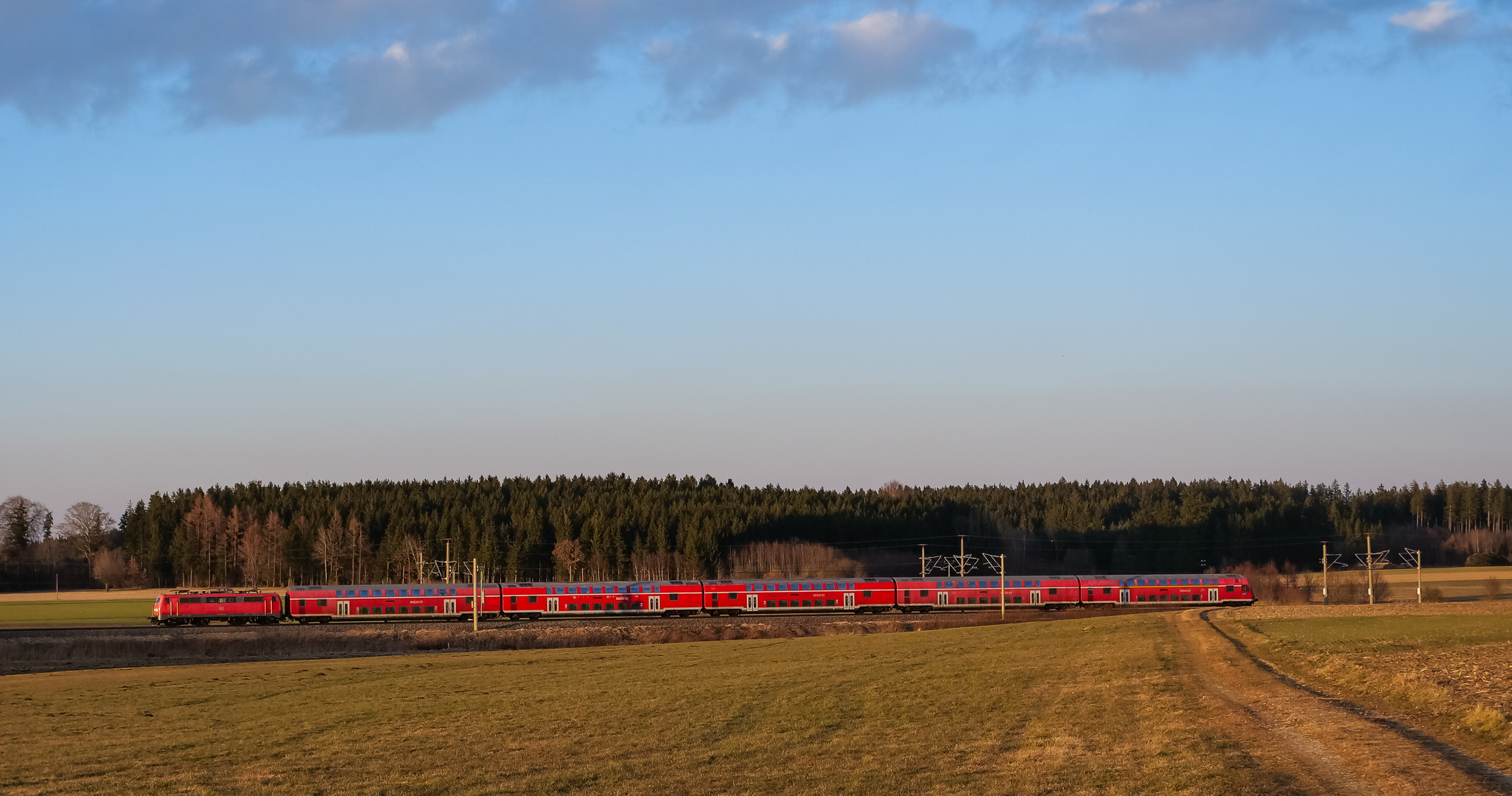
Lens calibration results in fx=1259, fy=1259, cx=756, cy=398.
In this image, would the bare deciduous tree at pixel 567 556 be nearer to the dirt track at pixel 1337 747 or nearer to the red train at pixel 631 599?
the red train at pixel 631 599

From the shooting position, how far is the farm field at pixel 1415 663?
80.1ft

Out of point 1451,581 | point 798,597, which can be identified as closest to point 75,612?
point 798,597

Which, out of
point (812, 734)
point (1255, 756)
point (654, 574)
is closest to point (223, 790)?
point (812, 734)

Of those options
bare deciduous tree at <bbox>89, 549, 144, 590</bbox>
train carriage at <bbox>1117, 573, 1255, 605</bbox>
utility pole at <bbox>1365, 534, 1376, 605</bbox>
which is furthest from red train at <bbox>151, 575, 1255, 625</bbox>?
bare deciduous tree at <bbox>89, 549, 144, 590</bbox>

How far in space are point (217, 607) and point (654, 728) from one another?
3098 inches

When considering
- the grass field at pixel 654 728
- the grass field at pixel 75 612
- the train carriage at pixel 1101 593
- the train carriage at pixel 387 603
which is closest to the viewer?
the grass field at pixel 654 728

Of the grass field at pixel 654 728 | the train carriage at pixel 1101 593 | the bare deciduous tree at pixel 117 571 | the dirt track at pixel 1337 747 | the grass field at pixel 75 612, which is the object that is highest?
the dirt track at pixel 1337 747

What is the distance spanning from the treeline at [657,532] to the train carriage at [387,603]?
51943mm

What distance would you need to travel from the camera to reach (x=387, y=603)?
97812mm

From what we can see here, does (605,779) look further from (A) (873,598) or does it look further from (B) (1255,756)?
(A) (873,598)

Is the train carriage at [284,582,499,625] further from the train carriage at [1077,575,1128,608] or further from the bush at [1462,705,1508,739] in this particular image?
the bush at [1462,705,1508,739]

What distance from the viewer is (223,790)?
23.8 meters

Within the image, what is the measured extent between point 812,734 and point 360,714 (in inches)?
594

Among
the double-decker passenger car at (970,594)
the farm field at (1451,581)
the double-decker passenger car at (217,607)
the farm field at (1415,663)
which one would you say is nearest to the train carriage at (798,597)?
the double-decker passenger car at (970,594)
